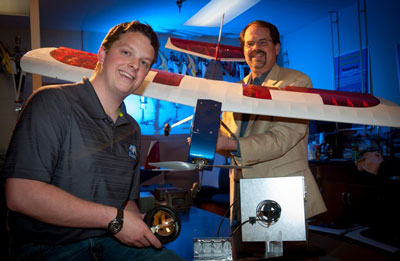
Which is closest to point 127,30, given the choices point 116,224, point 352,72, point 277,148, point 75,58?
point 75,58

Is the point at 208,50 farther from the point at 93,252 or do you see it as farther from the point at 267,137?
the point at 93,252

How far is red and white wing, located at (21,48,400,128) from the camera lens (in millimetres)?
1412

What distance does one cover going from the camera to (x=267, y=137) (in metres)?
1.62

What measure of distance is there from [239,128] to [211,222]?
21.3 inches

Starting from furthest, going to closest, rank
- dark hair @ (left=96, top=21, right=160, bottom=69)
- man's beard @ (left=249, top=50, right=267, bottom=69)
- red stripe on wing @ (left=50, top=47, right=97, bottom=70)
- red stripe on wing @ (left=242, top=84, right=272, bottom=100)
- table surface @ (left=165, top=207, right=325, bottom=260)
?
man's beard @ (left=249, top=50, right=267, bottom=69), red stripe on wing @ (left=50, top=47, right=97, bottom=70), red stripe on wing @ (left=242, top=84, right=272, bottom=100), dark hair @ (left=96, top=21, right=160, bottom=69), table surface @ (left=165, top=207, right=325, bottom=260)

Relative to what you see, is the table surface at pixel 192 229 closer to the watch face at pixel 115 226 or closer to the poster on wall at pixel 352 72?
the watch face at pixel 115 226

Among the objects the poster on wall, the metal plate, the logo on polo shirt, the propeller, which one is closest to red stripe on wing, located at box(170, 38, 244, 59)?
the logo on polo shirt

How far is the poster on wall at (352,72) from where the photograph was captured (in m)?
5.09

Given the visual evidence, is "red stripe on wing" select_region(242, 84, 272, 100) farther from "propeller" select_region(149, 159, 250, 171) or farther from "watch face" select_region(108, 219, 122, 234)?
"watch face" select_region(108, 219, 122, 234)

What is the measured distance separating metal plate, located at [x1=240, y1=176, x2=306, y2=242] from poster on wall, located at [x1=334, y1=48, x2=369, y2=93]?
4310 millimetres

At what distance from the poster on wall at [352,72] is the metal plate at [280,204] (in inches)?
170

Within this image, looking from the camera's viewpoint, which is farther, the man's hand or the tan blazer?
the tan blazer

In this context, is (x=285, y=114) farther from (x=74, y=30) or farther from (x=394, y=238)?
(x=74, y=30)

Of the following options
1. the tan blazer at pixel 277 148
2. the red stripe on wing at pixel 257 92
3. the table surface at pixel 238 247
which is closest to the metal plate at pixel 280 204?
the table surface at pixel 238 247
